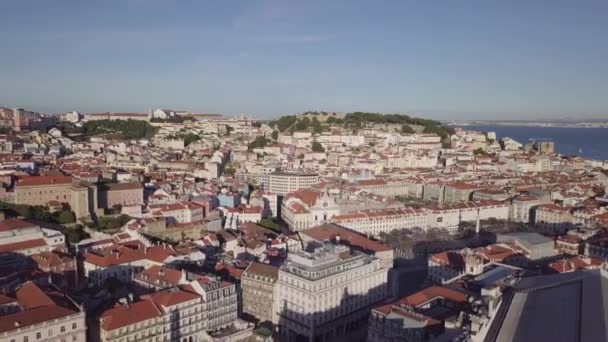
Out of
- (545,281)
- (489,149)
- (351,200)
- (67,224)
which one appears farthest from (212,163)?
(489,149)

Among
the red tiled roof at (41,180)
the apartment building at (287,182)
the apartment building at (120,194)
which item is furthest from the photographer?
the apartment building at (287,182)

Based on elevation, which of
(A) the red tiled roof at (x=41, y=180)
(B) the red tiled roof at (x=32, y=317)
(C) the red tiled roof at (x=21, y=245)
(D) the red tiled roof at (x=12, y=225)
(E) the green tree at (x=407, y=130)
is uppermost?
(E) the green tree at (x=407, y=130)

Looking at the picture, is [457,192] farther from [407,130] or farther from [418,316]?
[407,130]

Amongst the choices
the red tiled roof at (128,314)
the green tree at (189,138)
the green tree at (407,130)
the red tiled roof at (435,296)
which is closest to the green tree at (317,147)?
the green tree at (189,138)

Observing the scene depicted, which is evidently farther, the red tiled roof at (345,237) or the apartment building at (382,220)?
the apartment building at (382,220)

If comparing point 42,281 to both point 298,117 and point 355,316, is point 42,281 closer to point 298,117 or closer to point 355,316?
point 355,316

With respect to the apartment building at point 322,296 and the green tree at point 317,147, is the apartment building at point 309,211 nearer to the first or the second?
the apartment building at point 322,296
